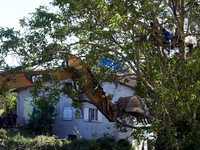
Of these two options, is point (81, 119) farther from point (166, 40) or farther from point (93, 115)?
point (166, 40)

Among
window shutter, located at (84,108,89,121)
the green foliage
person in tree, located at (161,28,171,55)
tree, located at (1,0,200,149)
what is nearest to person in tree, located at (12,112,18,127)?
window shutter, located at (84,108,89,121)

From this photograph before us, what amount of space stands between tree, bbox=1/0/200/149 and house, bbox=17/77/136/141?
25.5 feet

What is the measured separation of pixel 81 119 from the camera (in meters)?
21.8

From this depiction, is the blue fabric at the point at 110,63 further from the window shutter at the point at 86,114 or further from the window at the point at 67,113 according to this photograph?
the window at the point at 67,113

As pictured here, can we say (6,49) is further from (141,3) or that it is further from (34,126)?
(34,126)

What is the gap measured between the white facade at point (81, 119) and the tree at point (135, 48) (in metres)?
8.09

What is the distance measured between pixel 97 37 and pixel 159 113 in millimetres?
3579

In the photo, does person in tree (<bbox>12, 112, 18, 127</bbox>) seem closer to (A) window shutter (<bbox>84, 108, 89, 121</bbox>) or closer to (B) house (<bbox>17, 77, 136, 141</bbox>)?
(B) house (<bbox>17, 77, 136, 141</bbox>)

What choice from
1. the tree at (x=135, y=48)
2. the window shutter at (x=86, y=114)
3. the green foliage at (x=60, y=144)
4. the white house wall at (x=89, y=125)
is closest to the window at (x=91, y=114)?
the window shutter at (x=86, y=114)

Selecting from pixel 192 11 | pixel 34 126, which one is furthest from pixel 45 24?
pixel 34 126

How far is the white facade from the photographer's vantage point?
19.2 m

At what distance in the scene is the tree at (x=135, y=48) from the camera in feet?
28.9

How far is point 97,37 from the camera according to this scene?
10250mm

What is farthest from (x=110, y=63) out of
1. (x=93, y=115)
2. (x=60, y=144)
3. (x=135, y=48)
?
(x=93, y=115)
